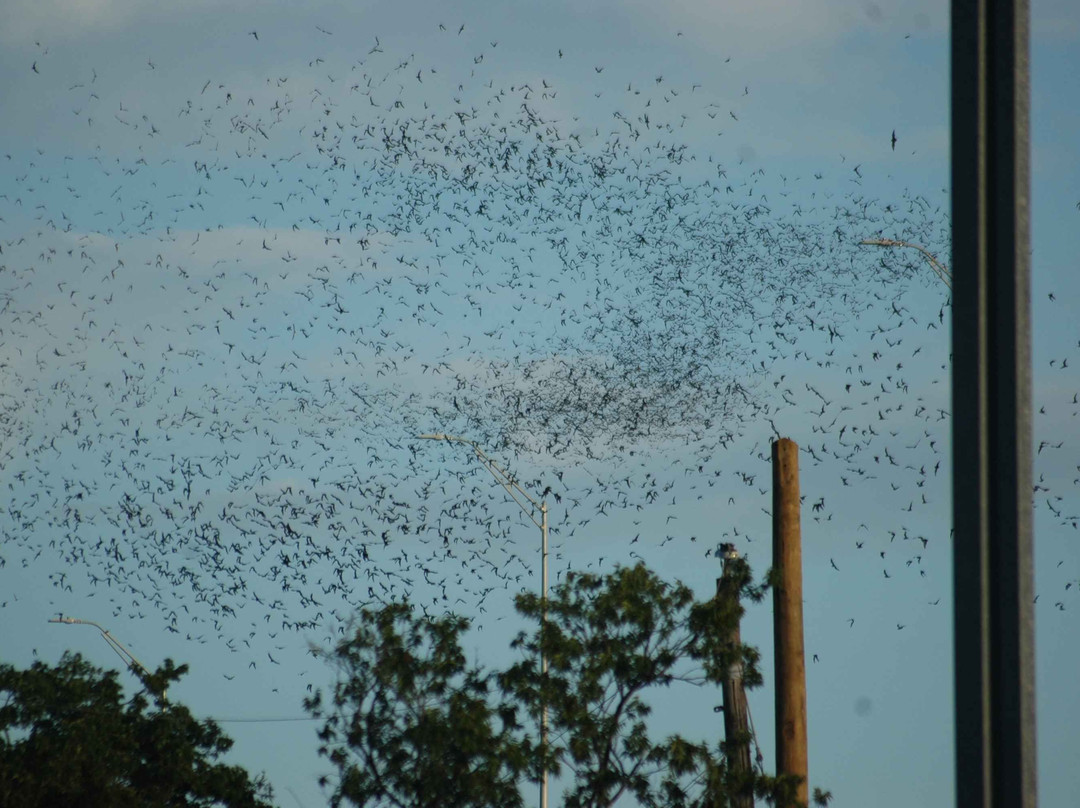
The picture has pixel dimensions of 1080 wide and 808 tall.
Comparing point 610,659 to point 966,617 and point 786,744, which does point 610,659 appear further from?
point 966,617

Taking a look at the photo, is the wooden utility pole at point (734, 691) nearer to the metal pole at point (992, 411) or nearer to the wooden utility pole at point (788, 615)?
the wooden utility pole at point (788, 615)

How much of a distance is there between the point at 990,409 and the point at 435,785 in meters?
14.9

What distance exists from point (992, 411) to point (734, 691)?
46.8 ft

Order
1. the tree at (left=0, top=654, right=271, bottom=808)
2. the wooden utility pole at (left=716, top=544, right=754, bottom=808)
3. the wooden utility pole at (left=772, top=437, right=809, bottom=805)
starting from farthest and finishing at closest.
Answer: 1. the tree at (left=0, top=654, right=271, bottom=808)
2. the wooden utility pole at (left=716, top=544, right=754, bottom=808)
3. the wooden utility pole at (left=772, top=437, right=809, bottom=805)

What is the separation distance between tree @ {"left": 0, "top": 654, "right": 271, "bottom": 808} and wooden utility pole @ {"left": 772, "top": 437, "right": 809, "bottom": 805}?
48.0 feet

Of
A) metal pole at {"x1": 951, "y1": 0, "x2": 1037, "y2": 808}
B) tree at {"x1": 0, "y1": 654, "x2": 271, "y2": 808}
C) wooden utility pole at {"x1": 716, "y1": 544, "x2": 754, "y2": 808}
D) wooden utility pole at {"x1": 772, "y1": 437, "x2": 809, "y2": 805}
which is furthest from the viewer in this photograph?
tree at {"x1": 0, "y1": 654, "x2": 271, "y2": 808}

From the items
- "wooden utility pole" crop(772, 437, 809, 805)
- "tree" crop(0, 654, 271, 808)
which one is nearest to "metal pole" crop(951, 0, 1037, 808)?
"wooden utility pole" crop(772, 437, 809, 805)

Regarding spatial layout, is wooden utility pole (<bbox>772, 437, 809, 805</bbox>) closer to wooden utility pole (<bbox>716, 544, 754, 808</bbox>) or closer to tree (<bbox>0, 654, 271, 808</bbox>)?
wooden utility pole (<bbox>716, 544, 754, 808</bbox>)

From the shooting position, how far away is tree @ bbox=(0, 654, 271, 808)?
2689 centimetres

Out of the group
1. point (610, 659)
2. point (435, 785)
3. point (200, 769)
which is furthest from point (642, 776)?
point (200, 769)

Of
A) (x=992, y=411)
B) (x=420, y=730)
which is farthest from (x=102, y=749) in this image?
(x=992, y=411)

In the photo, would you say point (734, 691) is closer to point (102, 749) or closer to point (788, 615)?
point (788, 615)

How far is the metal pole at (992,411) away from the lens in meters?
4.47

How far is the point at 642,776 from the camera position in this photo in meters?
17.9
